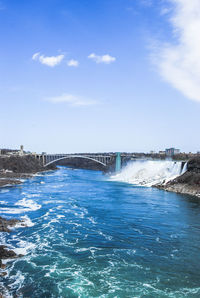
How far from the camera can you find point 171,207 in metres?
29.2

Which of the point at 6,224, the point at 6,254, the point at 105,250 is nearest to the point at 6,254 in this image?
the point at 6,254

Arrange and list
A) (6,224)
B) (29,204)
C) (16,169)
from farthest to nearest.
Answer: (16,169) → (29,204) → (6,224)

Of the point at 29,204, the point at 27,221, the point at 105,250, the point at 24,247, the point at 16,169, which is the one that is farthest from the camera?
the point at 16,169

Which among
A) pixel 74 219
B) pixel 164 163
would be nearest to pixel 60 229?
pixel 74 219

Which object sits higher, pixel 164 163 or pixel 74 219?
pixel 164 163

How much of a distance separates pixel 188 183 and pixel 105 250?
25876 mm

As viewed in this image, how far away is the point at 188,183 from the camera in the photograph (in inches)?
1566

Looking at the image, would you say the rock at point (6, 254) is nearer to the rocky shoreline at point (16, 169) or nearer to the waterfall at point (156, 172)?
the rocky shoreline at point (16, 169)

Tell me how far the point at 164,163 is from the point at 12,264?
4195cm

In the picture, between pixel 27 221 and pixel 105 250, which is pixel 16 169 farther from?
pixel 105 250

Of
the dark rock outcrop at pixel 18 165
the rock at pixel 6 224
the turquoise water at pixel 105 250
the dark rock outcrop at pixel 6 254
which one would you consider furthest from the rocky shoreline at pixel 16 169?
the dark rock outcrop at pixel 6 254

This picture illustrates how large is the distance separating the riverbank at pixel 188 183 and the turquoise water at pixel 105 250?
771 cm

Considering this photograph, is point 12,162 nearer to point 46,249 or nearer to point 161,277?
point 46,249

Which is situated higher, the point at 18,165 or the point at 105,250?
the point at 18,165
